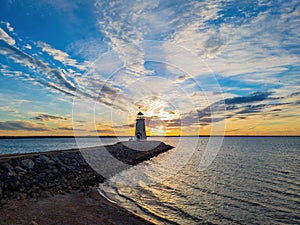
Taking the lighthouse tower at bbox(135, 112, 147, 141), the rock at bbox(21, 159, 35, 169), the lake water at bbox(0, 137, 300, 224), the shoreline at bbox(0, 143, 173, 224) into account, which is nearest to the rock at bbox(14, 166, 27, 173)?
the shoreline at bbox(0, 143, 173, 224)

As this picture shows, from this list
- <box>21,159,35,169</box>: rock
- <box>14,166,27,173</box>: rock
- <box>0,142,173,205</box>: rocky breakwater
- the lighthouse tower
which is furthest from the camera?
the lighthouse tower

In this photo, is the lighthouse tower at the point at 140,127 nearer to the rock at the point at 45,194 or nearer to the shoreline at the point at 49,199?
the shoreline at the point at 49,199

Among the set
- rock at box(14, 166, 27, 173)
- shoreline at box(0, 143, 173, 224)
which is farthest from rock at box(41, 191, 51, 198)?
rock at box(14, 166, 27, 173)

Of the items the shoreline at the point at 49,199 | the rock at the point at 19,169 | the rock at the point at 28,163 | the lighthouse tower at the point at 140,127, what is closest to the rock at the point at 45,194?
the shoreline at the point at 49,199

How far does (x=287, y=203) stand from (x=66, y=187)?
12.9m

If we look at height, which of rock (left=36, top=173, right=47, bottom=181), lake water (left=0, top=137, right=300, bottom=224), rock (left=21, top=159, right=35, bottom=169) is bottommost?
lake water (left=0, top=137, right=300, bottom=224)

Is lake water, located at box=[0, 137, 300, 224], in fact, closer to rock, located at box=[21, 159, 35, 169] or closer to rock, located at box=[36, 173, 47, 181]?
rock, located at box=[36, 173, 47, 181]

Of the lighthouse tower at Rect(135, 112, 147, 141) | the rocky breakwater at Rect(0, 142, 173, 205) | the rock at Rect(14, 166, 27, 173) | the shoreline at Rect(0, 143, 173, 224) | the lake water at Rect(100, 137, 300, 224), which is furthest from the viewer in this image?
the lighthouse tower at Rect(135, 112, 147, 141)

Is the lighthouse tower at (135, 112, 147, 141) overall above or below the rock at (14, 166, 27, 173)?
above

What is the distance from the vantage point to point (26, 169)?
49.0 feet

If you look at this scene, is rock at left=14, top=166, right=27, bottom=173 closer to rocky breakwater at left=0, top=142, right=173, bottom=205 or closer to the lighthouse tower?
rocky breakwater at left=0, top=142, right=173, bottom=205

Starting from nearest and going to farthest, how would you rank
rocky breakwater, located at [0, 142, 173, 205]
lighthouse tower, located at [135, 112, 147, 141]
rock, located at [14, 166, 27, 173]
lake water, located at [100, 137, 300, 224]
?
1. lake water, located at [100, 137, 300, 224]
2. rocky breakwater, located at [0, 142, 173, 205]
3. rock, located at [14, 166, 27, 173]
4. lighthouse tower, located at [135, 112, 147, 141]

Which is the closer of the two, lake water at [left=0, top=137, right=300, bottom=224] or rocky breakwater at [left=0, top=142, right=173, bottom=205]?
lake water at [left=0, top=137, right=300, bottom=224]

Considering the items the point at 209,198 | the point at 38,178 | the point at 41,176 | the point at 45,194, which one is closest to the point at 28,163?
the point at 41,176
